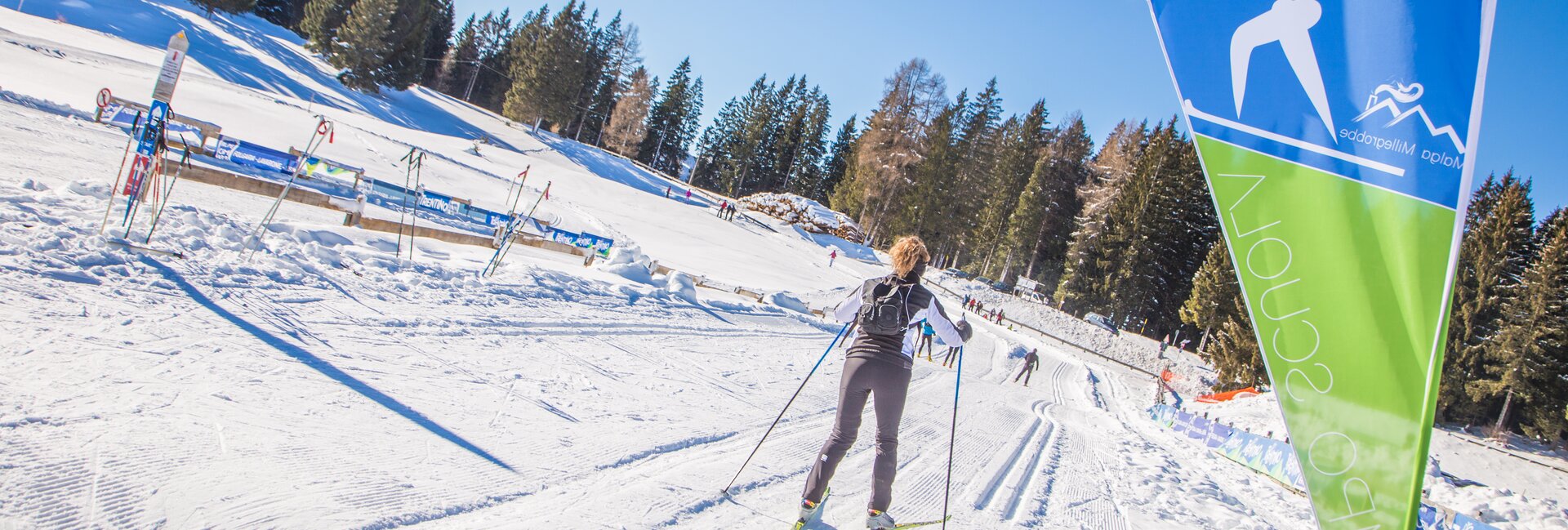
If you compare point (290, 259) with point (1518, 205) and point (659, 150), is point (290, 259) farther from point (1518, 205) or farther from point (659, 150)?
point (659, 150)

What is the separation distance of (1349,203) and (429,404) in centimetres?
521

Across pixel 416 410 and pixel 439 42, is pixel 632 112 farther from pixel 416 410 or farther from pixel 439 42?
pixel 416 410

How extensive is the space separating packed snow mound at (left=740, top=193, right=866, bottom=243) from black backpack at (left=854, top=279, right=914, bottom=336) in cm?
4267

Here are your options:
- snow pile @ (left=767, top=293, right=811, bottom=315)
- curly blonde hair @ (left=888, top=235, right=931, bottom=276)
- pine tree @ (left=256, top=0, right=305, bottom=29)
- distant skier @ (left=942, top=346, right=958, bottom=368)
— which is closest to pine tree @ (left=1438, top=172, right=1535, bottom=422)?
distant skier @ (left=942, top=346, right=958, bottom=368)

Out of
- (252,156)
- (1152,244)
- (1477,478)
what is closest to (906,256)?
(252,156)

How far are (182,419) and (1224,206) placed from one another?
5.08 m

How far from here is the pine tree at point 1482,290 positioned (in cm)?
3100

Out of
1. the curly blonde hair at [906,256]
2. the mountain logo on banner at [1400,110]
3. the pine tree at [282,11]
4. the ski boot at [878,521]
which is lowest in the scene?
the ski boot at [878,521]

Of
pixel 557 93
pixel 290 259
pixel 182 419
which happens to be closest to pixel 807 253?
pixel 557 93

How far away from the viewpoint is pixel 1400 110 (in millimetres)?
2229

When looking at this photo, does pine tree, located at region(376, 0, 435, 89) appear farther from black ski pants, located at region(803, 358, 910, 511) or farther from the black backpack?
black ski pants, located at region(803, 358, 910, 511)

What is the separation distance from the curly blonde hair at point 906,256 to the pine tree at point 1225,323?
23.9 m

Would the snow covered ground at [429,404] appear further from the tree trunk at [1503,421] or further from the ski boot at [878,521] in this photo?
the tree trunk at [1503,421]

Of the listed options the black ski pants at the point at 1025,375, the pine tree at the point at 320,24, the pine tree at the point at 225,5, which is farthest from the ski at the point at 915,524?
the pine tree at the point at 225,5
